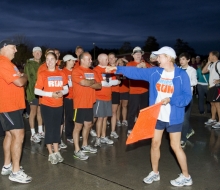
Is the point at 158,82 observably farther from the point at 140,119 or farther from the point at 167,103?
the point at 140,119

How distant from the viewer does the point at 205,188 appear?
441cm

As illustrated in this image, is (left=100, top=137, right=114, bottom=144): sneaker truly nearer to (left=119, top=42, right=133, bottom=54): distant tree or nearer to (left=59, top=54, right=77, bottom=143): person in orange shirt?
(left=59, top=54, right=77, bottom=143): person in orange shirt

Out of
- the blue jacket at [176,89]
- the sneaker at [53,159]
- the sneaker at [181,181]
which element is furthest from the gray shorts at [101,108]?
the sneaker at [181,181]

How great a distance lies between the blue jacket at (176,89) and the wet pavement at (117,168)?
3.71 ft

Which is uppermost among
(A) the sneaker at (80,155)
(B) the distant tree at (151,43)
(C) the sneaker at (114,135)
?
(B) the distant tree at (151,43)

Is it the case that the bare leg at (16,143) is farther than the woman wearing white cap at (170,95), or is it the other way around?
the bare leg at (16,143)

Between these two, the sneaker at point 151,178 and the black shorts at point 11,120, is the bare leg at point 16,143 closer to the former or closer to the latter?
the black shorts at point 11,120

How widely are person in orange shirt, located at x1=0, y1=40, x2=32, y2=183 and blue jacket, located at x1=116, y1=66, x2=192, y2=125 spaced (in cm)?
177

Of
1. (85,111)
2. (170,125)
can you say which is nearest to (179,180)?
(170,125)

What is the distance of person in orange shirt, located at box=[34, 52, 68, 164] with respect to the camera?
524cm

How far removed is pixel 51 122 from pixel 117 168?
1454 mm

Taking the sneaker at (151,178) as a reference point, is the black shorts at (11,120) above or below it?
above

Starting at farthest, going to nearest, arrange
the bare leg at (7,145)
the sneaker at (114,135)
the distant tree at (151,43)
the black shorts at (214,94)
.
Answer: the distant tree at (151,43)
the black shorts at (214,94)
the sneaker at (114,135)
the bare leg at (7,145)

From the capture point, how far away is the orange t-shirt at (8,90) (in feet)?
14.3
